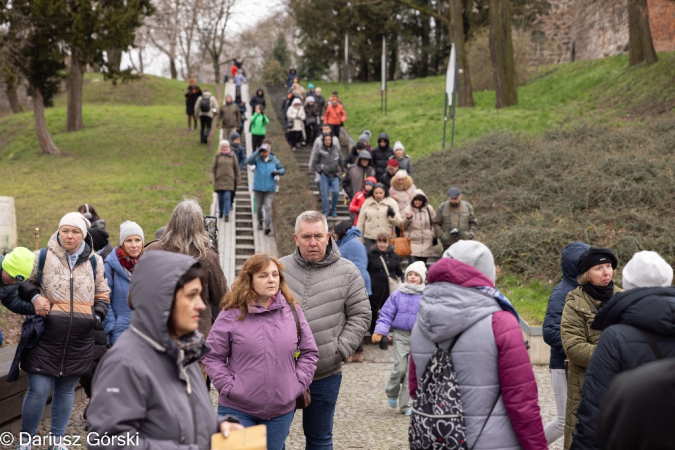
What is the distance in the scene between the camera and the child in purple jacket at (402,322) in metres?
7.73

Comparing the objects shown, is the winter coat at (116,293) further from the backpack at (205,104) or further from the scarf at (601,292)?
the backpack at (205,104)

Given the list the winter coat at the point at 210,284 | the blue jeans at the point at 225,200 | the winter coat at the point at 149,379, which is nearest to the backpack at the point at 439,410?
the winter coat at the point at 149,379

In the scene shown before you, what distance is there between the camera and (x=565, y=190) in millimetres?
14305

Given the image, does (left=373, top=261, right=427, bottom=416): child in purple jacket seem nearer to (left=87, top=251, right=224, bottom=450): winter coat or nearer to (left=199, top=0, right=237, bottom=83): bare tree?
(left=87, top=251, right=224, bottom=450): winter coat

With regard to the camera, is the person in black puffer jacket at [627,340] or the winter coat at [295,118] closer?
the person in black puffer jacket at [627,340]

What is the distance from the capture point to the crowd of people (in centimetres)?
285

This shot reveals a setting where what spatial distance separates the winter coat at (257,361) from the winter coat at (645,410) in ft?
7.34

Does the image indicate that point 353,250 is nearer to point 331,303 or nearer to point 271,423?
point 331,303

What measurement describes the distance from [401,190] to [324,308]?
29.6 feet

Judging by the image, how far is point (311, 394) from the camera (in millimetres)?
5141

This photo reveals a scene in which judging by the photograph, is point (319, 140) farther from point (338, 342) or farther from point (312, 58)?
point (312, 58)

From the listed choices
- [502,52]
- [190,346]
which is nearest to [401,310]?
[190,346]

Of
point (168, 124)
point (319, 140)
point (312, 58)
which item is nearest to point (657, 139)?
point (319, 140)

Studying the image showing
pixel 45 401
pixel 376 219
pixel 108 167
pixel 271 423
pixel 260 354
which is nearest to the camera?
pixel 260 354
